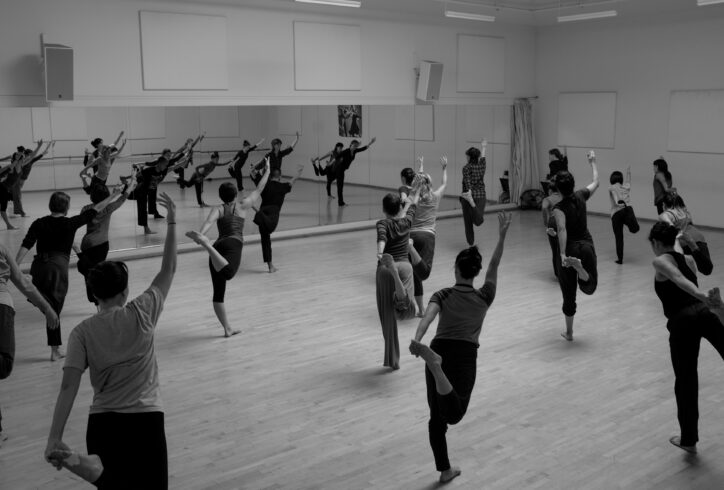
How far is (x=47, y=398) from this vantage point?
5723mm

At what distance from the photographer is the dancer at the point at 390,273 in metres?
5.87

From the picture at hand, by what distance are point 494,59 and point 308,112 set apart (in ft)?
16.1

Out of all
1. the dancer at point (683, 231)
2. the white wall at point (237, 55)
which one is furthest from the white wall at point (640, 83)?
the dancer at point (683, 231)

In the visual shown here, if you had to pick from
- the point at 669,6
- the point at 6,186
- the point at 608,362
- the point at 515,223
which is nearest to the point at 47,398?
the point at 608,362

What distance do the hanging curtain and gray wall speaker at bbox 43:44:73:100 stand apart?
379 inches

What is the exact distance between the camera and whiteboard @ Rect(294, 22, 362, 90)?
501 inches

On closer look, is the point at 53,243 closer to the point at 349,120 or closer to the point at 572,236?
the point at 572,236

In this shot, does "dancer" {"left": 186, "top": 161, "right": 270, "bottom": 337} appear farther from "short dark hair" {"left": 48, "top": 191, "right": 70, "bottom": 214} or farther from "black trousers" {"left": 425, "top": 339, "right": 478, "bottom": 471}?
"black trousers" {"left": 425, "top": 339, "right": 478, "bottom": 471}

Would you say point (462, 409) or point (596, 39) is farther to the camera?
point (596, 39)

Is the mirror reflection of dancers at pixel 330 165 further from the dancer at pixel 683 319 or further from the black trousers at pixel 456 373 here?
the black trousers at pixel 456 373

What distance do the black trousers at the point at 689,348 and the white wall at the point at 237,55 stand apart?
8.93 metres

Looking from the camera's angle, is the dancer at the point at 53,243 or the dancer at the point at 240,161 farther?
the dancer at the point at 240,161

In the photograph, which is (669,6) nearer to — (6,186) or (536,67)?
(536,67)

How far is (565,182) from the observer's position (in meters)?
6.58
